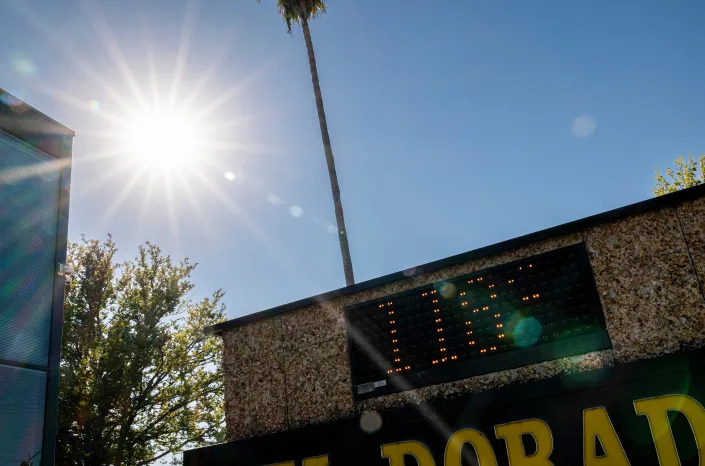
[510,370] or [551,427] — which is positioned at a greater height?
[510,370]

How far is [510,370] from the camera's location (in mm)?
6074

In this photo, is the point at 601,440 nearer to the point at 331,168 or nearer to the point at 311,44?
the point at 331,168

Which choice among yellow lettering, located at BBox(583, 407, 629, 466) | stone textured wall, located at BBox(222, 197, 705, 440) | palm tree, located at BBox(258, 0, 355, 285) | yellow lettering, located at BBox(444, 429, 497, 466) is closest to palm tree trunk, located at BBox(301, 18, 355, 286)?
palm tree, located at BBox(258, 0, 355, 285)

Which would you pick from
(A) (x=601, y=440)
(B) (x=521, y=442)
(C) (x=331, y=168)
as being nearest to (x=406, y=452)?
(B) (x=521, y=442)

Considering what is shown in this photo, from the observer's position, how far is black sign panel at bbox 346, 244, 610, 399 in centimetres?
593

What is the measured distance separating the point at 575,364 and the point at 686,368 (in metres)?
1.02

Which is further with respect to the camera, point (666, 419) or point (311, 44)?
point (311, 44)

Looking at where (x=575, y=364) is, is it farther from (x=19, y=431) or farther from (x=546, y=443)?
(x=19, y=431)

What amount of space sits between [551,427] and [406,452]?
1.67 meters

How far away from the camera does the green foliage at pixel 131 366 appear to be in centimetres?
2188

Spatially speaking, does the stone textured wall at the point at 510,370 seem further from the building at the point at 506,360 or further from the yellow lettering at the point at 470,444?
the yellow lettering at the point at 470,444

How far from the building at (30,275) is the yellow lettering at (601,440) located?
599cm

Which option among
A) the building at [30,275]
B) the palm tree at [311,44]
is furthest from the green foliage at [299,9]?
the building at [30,275]

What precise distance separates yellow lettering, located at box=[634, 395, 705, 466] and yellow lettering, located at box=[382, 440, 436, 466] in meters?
2.26
